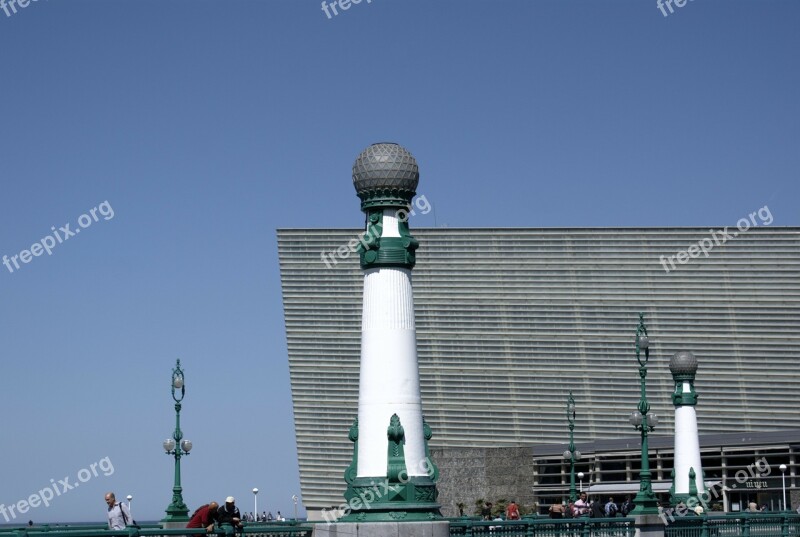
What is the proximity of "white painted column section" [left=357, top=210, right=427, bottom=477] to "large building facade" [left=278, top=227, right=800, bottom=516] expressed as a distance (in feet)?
419

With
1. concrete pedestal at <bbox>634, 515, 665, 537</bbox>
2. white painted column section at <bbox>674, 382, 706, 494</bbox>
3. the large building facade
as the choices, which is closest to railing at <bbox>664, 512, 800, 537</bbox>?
concrete pedestal at <bbox>634, 515, 665, 537</bbox>

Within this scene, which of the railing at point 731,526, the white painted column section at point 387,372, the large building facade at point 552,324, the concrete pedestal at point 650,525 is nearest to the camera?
the white painted column section at point 387,372

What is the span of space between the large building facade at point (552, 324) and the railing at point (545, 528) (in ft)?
393

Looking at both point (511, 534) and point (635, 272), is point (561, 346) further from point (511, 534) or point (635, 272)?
point (511, 534)

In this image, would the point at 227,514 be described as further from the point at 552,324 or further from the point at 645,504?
the point at 552,324

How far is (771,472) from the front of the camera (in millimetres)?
114000

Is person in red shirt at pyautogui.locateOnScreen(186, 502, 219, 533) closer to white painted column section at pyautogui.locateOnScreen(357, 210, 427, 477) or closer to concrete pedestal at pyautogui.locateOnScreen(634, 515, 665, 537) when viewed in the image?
white painted column section at pyautogui.locateOnScreen(357, 210, 427, 477)

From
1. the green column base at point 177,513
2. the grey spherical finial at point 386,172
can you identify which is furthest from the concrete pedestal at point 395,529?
the green column base at point 177,513

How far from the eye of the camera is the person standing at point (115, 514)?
2436cm

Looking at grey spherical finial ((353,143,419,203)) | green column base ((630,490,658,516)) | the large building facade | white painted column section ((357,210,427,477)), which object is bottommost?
green column base ((630,490,658,516))

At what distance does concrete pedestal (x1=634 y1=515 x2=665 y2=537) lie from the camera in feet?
96.3

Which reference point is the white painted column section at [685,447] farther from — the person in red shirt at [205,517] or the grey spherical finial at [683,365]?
the person in red shirt at [205,517]

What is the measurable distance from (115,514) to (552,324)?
127737 millimetres

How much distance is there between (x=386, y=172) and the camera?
66.7ft
